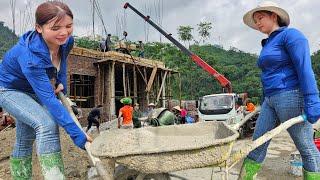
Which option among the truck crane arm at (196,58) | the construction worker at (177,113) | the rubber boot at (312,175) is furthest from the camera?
the truck crane arm at (196,58)

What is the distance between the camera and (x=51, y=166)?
242cm

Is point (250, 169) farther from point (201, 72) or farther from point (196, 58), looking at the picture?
point (201, 72)

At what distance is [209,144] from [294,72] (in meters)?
1.03

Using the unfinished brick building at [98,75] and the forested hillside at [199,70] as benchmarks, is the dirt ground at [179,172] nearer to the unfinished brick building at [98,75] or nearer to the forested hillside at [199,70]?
the unfinished brick building at [98,75]

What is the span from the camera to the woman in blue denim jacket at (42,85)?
2.42 metres

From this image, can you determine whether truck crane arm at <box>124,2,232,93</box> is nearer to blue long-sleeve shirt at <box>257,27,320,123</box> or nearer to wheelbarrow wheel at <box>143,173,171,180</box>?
blue long-sleeve shirt at <box>257,27,320,123</box>

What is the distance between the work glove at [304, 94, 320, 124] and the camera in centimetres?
272

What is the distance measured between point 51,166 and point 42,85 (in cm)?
51

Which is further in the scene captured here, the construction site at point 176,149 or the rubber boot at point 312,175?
the rubber boot at point 312,175

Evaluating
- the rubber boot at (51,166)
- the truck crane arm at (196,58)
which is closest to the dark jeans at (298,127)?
the rubber boot at (51,166)

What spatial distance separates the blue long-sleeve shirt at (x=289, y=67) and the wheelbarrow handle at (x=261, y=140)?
10cm

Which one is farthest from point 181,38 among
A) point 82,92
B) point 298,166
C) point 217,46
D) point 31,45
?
point 217,46

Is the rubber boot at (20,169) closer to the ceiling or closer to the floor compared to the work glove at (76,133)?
closer to the floor

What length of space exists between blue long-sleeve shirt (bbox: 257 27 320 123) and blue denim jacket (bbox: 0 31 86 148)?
4.99 ft
